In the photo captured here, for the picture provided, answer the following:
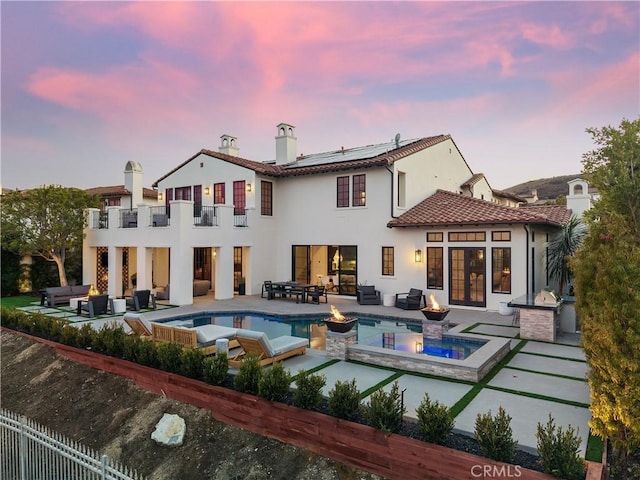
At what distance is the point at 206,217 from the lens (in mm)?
18875

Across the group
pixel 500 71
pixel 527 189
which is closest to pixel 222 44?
pixel 500 71

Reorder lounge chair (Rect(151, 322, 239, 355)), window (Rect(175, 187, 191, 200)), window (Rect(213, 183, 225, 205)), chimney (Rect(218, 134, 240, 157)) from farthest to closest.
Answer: chimney (Rect(218, 134, 240, 157)) < window (Rect(175, 187, 191, 200)) < window (Rect(213, 183, 225, 205)) < lounge chair (Rect(151, 322, 239, 355))

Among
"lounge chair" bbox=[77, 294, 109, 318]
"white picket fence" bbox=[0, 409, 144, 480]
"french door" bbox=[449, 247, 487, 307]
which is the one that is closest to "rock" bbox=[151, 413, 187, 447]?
"white picket fence" bbox=[0, 409, 144, 480]

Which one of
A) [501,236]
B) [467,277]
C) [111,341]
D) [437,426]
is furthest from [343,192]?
[437,426]

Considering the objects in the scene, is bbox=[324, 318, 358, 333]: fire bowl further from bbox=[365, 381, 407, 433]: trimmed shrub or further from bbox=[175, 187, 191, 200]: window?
bbox=[175, 187, 191, 200]: window

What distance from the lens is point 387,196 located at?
1786 cm

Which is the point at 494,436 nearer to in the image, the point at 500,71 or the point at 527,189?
the point at 500,71

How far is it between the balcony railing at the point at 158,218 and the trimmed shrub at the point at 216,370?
39.4 feet

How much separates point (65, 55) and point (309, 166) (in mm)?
11670

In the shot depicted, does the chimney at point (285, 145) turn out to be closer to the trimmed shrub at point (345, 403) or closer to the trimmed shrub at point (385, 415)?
the trimmed shrub at point (345, 403)

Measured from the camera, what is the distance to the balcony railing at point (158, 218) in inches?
712

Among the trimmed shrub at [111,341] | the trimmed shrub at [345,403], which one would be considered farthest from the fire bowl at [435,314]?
the trimmed shrub at [111,341]

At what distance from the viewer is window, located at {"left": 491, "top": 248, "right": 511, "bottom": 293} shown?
49.6 ft

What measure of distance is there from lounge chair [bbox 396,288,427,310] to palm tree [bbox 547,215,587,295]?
5155 mm
